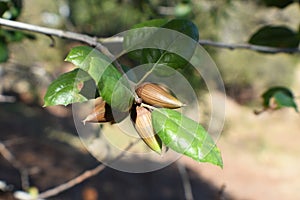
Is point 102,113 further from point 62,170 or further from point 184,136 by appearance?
point 62,170

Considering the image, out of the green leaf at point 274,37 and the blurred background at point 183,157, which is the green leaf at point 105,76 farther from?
the blurred background at point 183,157

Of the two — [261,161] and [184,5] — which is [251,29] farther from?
[184,5]

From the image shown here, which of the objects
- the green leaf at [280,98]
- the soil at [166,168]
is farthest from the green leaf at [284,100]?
the soil at [166,168]

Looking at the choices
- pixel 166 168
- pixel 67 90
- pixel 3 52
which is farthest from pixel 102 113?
pixel 166 168

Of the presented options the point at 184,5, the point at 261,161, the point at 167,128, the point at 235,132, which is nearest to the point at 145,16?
the point at 184,5

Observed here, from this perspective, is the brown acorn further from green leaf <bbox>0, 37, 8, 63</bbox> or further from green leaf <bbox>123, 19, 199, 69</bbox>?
green leaf <bbox>0, 37, 8, 63</bbox>

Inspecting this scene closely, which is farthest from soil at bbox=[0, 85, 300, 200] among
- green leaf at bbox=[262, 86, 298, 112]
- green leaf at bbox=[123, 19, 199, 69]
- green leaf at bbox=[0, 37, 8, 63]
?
green leaf at bbox=[123, 19, 199, 69]
